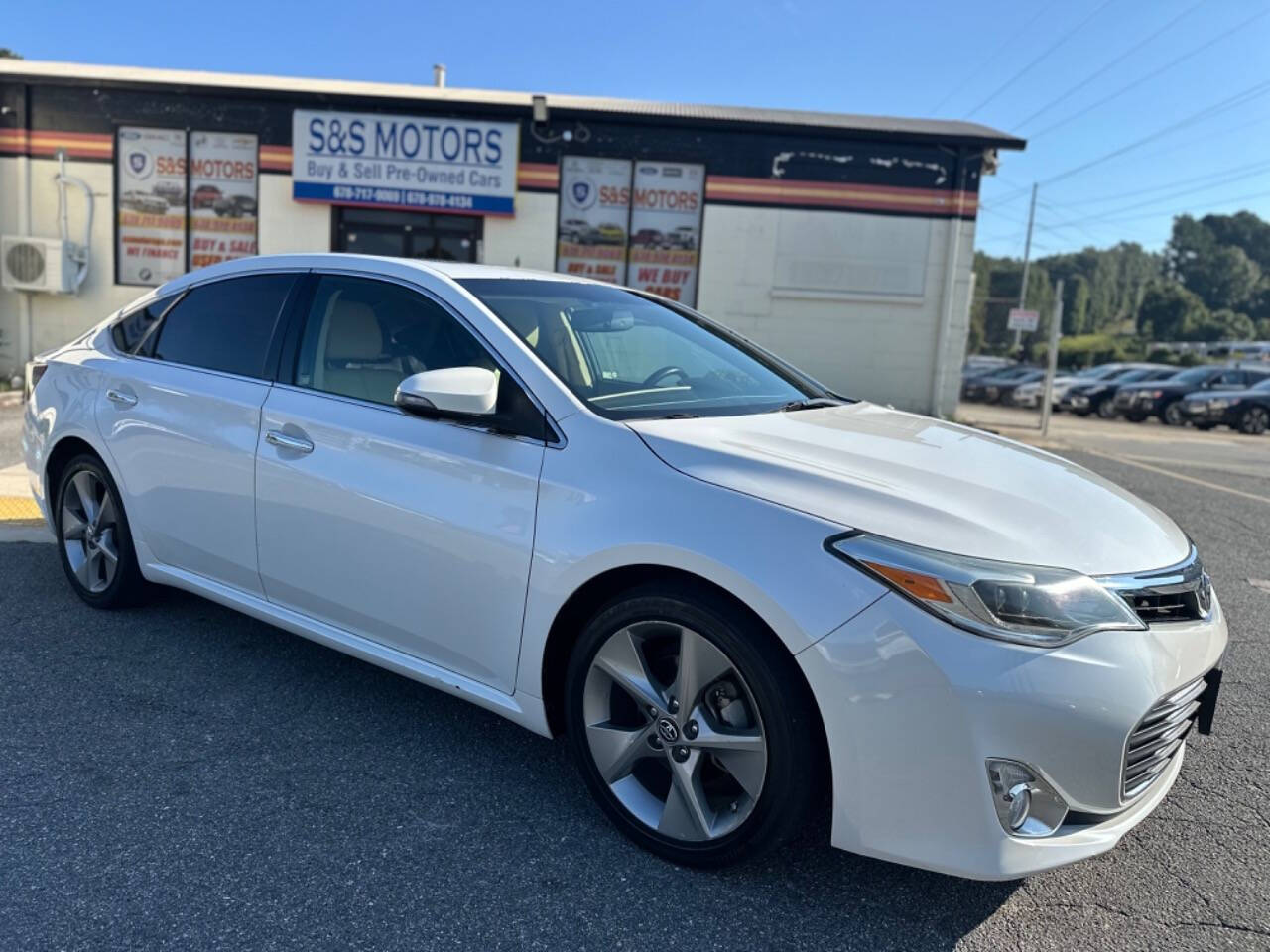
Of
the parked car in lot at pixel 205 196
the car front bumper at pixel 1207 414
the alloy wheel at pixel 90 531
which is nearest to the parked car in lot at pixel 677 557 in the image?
the alloy wheel at pixel 90 531

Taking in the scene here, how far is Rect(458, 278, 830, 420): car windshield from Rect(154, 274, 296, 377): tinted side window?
3.03 ft

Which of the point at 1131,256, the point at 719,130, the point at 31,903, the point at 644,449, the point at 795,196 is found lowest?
the point at 31,903

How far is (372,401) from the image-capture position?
10.5 ft

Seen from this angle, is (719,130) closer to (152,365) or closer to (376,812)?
(152,365)

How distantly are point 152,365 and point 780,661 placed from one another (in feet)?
10.0

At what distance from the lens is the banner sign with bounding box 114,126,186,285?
13672 millimetres

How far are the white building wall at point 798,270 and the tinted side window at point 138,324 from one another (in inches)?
379

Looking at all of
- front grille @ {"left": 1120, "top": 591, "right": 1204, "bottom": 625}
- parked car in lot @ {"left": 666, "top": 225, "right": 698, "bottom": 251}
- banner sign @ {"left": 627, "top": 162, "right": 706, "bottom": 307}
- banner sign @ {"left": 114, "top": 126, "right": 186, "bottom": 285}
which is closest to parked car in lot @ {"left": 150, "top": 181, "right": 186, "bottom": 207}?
banner sign @ {"left": 114, "top": 126, "right": 186, "bottom": 285}

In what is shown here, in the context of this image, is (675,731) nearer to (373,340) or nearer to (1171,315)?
(373,340)

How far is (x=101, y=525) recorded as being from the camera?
420 centimetres

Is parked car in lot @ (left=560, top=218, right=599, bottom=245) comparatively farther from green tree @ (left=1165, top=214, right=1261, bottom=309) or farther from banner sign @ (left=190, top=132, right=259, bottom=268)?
green tree @ (left=1165, top=214, right=1261, bottom=309)

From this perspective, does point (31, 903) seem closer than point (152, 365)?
Yes

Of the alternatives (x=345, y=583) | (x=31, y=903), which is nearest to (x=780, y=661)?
(x=345, y=583)

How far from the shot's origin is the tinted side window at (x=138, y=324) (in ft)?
13.6
